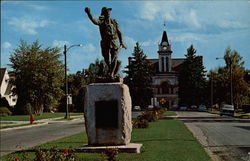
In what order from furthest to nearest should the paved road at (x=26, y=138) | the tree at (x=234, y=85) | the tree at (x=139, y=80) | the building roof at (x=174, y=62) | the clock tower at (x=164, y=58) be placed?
the building roof at (x=174, y=62)
the clock tower at (x=164, y=58)
the tree at (x=139, y=80)
the tree at (x=234, y=85)
the paved road at (x=26, y=138)

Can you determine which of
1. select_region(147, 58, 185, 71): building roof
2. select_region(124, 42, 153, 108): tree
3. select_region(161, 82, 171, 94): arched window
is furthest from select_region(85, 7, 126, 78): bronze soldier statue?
select_region(147, 58, 185, 71): building roof

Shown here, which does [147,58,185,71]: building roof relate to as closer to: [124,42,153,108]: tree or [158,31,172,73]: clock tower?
[158,31,172,73]: clock tower

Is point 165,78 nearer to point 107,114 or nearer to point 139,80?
point 139,80

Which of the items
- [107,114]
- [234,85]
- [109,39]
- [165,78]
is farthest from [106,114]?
[165,78]

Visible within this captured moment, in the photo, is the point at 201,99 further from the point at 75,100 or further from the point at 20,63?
the point at 20,63

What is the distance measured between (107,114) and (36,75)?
40.7 metres

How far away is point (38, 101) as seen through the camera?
53.3 meters

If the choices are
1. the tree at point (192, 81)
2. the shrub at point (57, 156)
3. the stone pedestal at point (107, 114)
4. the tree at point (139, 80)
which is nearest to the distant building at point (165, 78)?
the tree at point (192, 81)

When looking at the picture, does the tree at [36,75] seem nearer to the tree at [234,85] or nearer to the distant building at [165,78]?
the tree at [234,85]

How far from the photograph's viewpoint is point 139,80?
87.2 m

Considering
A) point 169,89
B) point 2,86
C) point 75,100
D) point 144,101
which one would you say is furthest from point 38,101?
point 169,89

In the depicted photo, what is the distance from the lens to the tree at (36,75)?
5197 centimetres

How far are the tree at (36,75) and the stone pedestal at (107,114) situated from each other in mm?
40320

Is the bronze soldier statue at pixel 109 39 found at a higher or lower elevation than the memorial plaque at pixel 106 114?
higher
